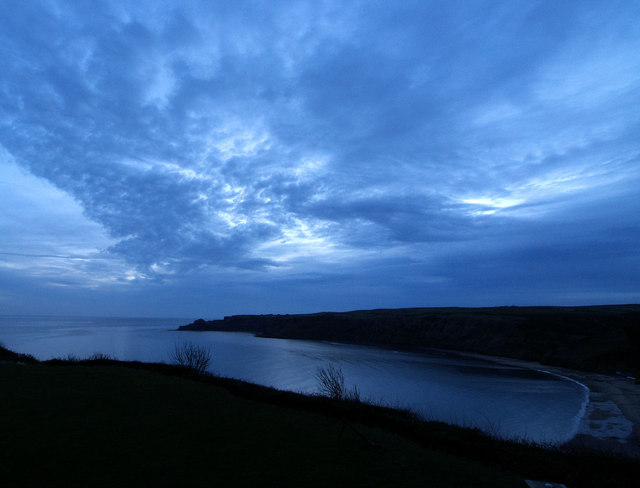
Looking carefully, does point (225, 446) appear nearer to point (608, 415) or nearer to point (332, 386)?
point (332, 386)

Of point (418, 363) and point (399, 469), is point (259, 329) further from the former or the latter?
point (399, 469)

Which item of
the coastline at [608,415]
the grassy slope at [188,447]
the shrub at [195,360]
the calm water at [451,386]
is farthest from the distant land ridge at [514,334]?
the grassy slope at [188,447]

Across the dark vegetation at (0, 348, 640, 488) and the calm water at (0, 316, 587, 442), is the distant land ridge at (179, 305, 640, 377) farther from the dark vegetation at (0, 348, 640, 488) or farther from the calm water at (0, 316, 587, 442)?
the dark vegetation at (0, 348, 640, 488)

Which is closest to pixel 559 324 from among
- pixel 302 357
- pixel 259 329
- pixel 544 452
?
pixel 302 357

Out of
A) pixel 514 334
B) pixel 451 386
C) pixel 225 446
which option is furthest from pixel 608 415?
pixel 514 334

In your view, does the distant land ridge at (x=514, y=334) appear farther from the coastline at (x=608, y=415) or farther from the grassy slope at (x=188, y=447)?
the grassy slope at (x=188, y=447)

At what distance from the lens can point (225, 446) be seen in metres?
9.00

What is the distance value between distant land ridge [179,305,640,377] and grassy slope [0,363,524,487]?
165 feet

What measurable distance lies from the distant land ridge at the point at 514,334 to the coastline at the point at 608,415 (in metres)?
6.12

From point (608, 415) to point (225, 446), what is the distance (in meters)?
30.0

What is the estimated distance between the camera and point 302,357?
63750 mm

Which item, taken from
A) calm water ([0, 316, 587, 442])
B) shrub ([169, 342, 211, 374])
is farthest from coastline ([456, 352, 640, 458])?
shrub ([169, 342, 211, 374])

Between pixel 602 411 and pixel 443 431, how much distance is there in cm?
2275

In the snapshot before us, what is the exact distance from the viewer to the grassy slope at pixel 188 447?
23.4ft
